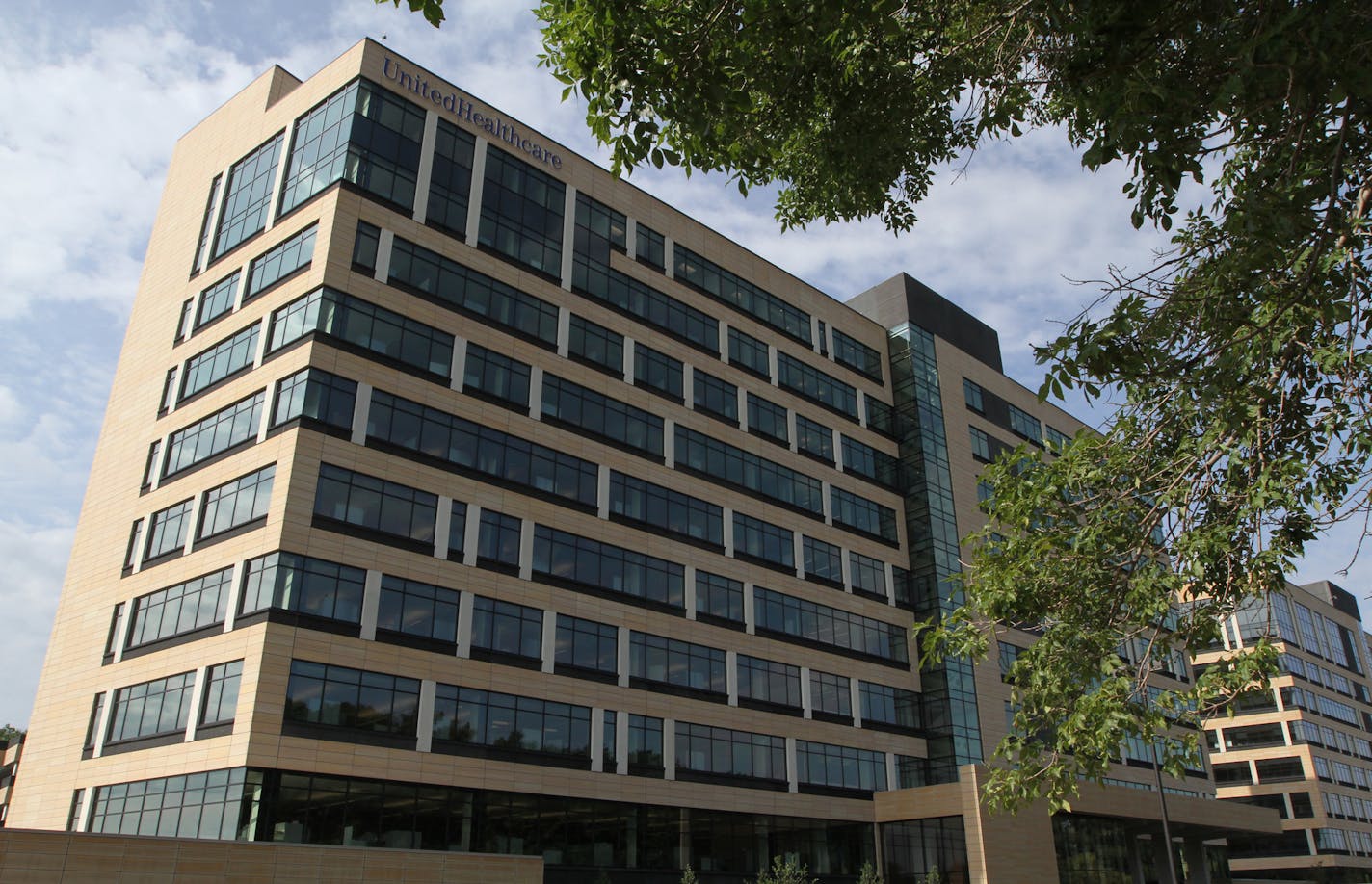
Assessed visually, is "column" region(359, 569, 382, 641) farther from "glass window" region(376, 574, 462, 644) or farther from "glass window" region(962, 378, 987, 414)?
"glass window" region(962, 378, 987, 414)

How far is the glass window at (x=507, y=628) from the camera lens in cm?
3969

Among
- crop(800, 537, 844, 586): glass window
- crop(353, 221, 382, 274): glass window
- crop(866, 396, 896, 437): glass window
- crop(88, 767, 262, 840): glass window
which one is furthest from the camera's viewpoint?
crop(866, 396, 896, 437): glass window

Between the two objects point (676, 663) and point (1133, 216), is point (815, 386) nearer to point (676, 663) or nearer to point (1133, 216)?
point (676, 663)

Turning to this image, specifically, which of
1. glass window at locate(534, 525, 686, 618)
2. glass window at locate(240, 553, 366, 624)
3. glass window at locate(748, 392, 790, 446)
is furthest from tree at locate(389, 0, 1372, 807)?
glass window at locate(748, 392, 790, 446)

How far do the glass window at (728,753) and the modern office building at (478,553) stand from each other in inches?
8.9

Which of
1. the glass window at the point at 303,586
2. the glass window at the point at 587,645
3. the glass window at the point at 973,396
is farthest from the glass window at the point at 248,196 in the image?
the glass window at the point at 973,396

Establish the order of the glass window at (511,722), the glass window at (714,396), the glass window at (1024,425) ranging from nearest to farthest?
1. the glass window at (511,722)
2. the glass window at (714,396)
3. the glass window at (1024,425)

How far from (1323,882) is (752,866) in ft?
267

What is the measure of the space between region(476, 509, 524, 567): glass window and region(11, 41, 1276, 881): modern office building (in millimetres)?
122

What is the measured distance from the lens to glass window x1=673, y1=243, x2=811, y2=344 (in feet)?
181

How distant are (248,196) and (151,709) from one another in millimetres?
22410

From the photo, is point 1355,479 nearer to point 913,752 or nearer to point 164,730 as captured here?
point 164,730

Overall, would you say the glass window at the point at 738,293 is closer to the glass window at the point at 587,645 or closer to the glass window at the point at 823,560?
the glass window at the point at 823,560

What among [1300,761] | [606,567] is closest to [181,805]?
[606,567]
